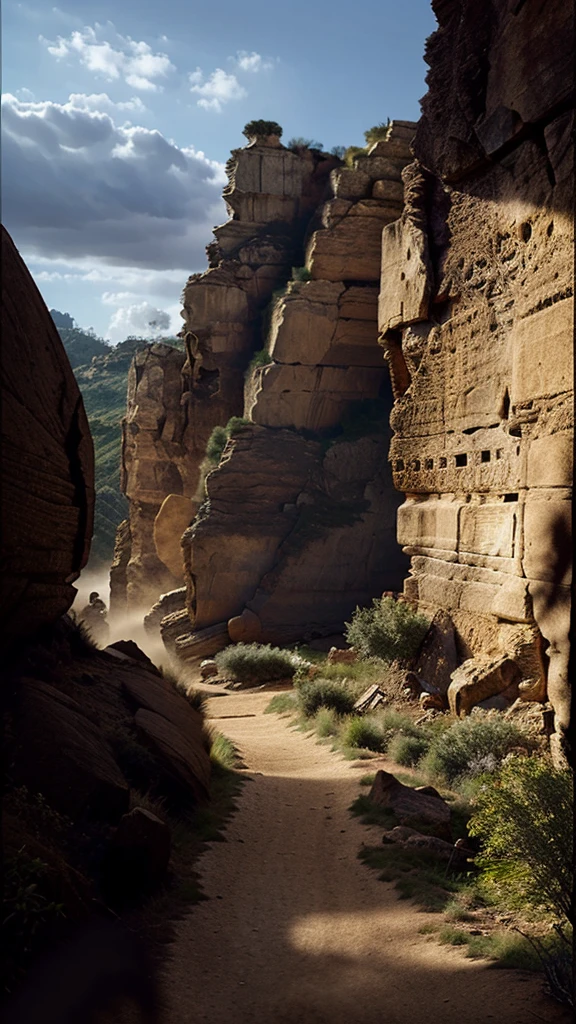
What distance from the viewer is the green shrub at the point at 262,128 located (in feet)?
89.4

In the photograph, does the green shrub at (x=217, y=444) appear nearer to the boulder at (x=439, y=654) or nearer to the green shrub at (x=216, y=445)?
the green shrub at (x=216, y=445)

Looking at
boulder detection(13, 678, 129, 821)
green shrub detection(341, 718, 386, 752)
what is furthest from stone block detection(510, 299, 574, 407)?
boulder detection(13, 678, 129, 821)

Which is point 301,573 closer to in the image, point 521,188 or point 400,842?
point 521,188

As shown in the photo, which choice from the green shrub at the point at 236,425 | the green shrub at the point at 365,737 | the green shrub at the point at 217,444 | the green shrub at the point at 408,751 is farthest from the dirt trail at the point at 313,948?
the green shrub at the point at 217,444

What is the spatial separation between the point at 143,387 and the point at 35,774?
26.1 metres

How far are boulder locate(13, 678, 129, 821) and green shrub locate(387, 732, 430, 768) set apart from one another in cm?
494

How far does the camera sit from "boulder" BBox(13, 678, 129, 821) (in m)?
5.93

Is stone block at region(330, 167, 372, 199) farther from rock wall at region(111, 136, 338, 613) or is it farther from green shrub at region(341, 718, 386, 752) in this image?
green shrub at region(341, 718, 386, 752)

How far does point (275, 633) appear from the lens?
22203 millimetres

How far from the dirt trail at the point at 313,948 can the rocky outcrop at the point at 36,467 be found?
111 inches

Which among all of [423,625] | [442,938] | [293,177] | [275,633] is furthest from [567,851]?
[293,177]

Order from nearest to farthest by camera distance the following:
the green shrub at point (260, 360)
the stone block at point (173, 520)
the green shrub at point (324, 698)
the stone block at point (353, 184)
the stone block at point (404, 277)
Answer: the green shrub at point (324, 698) < the stone block at point (404, 277) < the stone block at point (353, 184) < the green shrub at point (260, 360) < the stone block at point (173, 520)

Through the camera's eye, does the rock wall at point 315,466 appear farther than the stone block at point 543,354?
Yes

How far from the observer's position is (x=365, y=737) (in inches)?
454
